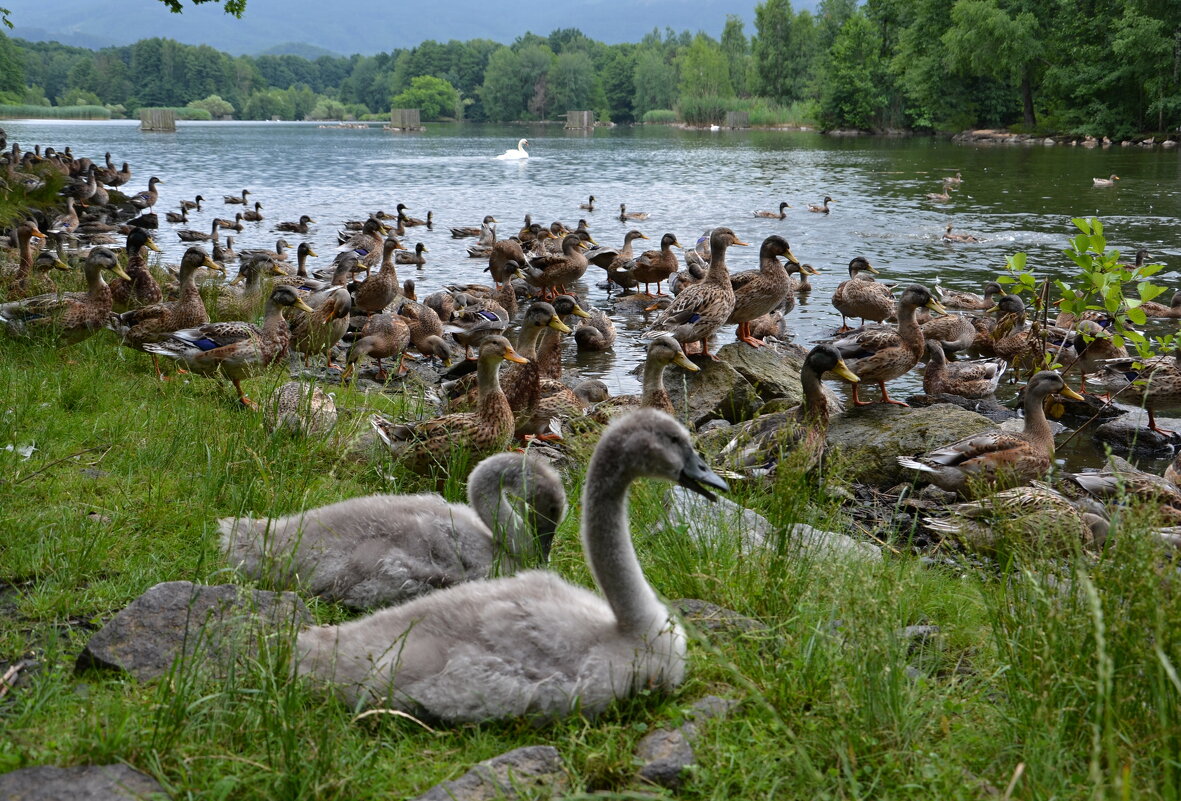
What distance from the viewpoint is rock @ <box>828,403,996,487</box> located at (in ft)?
28.3

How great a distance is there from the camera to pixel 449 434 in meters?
5.89

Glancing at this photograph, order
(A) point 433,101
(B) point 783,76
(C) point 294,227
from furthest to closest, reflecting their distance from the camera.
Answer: (A) point 433,101 < (B) point 783,76 < (C) point 294,227

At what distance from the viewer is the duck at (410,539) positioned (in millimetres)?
4305

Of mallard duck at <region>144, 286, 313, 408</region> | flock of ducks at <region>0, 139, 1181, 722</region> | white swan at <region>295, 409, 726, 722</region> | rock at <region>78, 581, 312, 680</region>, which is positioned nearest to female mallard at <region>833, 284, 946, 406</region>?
flock of ducks at <region>0, 139, 1181, 722</region>

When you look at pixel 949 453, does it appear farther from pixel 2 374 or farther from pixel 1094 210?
pixel 1094 210

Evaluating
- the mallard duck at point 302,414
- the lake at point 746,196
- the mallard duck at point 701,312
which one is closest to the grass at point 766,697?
the mallard duck at point 302,414

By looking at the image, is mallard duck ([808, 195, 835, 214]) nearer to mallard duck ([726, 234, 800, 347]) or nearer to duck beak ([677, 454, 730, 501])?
mallard duck ([726, 234, 800, 347])

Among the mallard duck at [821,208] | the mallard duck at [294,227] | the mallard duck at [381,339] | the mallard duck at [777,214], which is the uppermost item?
the mallard duck at [821,208]

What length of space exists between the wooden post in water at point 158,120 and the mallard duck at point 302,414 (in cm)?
9718

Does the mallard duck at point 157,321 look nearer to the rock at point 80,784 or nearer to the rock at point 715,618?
the rock at point 715,618

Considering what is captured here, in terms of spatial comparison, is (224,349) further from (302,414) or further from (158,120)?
(158,120)

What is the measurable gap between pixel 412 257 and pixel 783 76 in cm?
10059

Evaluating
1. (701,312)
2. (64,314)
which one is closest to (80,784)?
(64,314)

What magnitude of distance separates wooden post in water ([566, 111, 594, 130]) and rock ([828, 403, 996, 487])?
104427 millimetres
